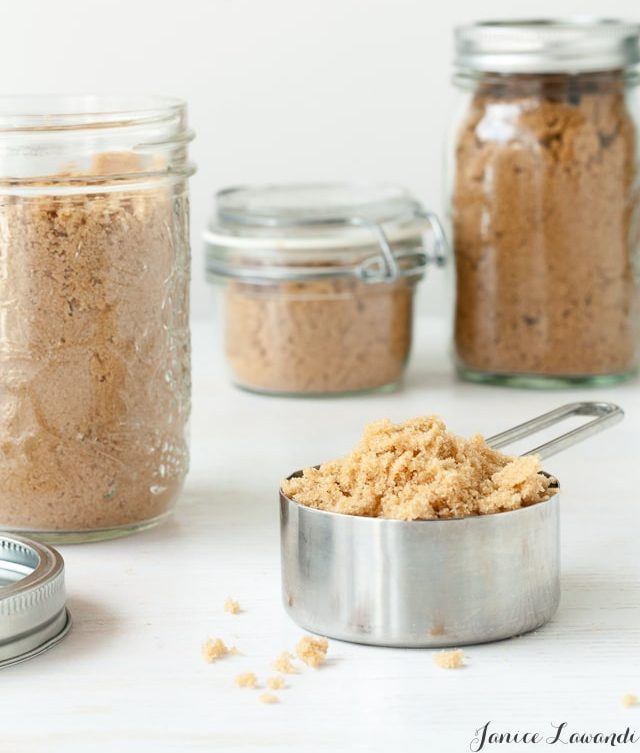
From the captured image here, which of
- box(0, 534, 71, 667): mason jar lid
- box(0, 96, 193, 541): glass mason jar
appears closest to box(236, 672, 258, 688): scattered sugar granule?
box(0, 534, 71, 667): mason jar lid

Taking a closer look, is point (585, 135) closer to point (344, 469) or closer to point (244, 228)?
point (244, 228)

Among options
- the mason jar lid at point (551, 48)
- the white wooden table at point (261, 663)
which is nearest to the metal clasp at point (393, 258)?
the mason jar lid at point (551, 48)

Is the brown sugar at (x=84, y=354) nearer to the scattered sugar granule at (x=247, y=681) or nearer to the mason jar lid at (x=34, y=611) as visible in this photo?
the mason jar lid at (x=34, y=611)

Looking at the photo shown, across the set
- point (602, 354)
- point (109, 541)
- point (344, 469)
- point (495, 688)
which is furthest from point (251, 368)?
point (495, 688)

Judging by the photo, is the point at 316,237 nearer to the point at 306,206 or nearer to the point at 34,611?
the point at 306,206
